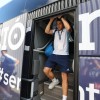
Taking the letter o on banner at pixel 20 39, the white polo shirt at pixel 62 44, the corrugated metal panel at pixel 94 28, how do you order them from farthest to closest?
1. the letter o on banner at pixel 20 39
2. the white polo shirt at pixel 62 44
3. the corrugated metal panel at pixel 94 28

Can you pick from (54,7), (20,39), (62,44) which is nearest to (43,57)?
(20,39)

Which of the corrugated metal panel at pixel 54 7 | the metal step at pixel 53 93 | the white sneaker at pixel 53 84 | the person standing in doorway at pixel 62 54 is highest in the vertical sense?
the corrugated metal panel at pixel 54 7

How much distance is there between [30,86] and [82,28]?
5.21 ft

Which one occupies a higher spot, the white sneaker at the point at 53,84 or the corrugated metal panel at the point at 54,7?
the corrugated metal panel at the point at 54,7

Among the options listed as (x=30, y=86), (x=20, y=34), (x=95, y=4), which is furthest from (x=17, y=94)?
(x=95, y=4)

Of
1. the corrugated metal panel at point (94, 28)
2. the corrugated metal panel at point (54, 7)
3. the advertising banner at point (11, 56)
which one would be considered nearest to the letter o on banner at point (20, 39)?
the advertising banner at point (11, 56)

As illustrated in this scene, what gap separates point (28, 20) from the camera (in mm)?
3574

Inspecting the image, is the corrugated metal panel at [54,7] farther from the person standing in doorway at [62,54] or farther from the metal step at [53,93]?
the metal step at [53,93]

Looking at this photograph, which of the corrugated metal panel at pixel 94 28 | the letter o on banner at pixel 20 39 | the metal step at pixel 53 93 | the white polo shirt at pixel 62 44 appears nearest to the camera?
the corrugated metal panel at pixel 94 28

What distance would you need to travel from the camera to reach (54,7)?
3.09 meters

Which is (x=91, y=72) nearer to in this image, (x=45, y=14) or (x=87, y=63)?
(x=87, y=63)

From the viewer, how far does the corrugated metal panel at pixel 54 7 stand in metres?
2.76

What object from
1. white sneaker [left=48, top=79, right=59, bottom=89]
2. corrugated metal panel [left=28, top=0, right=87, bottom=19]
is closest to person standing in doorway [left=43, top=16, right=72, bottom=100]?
white sneaker [left=48, top=79, right=59, bottom=89]

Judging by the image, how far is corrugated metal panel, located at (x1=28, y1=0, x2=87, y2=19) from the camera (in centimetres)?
276
